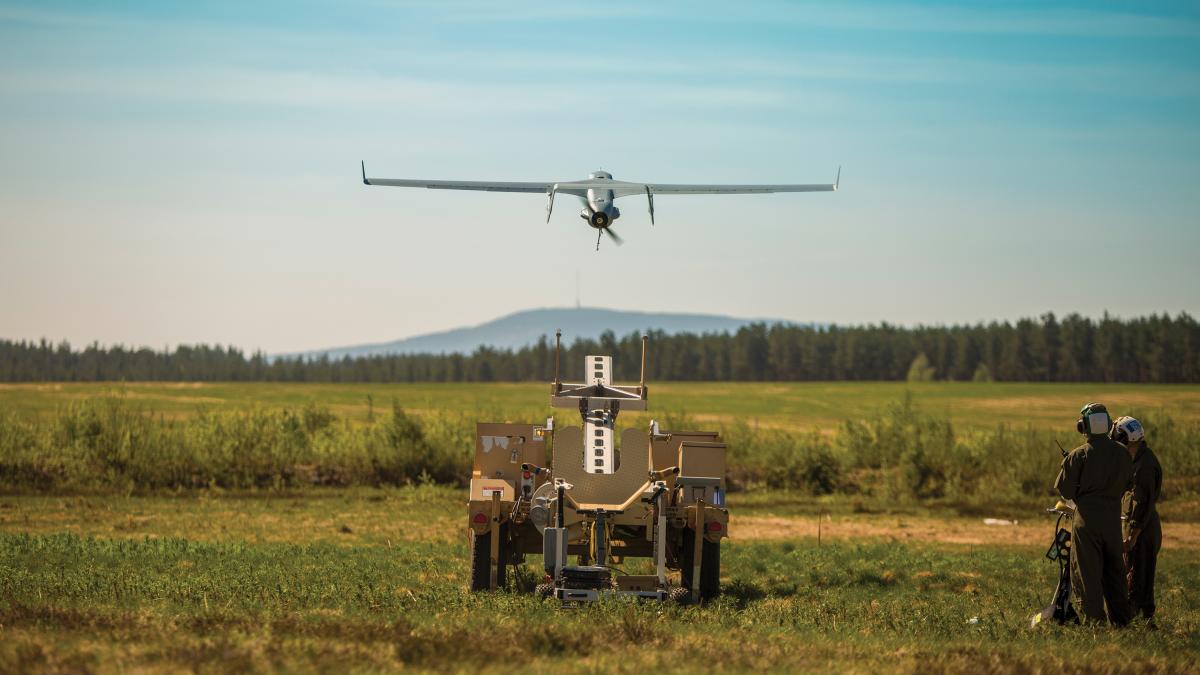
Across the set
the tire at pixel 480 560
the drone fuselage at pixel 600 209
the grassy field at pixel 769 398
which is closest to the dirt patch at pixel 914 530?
the drone fuselage at pixel 600 209

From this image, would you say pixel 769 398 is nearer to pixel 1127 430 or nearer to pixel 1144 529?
pixel 1144 529

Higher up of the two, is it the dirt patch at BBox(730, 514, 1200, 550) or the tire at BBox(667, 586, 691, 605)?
the tire at BBox(667, 586, 691, 605)

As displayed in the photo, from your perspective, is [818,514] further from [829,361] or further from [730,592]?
[829,361]

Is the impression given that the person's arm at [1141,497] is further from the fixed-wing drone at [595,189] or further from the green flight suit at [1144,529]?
the fixed-wing drone at [595,189]

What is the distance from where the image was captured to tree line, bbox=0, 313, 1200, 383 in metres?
126

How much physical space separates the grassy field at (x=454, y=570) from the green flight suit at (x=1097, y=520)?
423 mm

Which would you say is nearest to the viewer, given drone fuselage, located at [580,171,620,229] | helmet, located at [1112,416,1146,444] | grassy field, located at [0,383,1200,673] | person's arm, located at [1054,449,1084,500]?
grassy field, located at [0,383,1200,673]

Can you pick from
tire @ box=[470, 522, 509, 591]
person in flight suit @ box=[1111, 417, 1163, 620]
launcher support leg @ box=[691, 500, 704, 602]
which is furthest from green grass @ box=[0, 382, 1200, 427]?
person in flight suit @ box=[1111, 417, 1163, 620]

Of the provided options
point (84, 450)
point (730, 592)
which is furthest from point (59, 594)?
point (84, 450)

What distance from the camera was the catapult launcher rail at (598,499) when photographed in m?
14.4

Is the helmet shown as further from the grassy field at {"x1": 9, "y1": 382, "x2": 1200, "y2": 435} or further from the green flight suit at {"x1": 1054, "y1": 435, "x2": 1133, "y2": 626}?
the grassy field at {"x1": 9, "y1": 382, "x2": 1200, "y2": 435}

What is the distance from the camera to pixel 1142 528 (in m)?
13.6

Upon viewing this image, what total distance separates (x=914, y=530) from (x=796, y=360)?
11689 centimetres

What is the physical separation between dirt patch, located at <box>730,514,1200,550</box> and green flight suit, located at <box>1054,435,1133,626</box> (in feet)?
43.0
